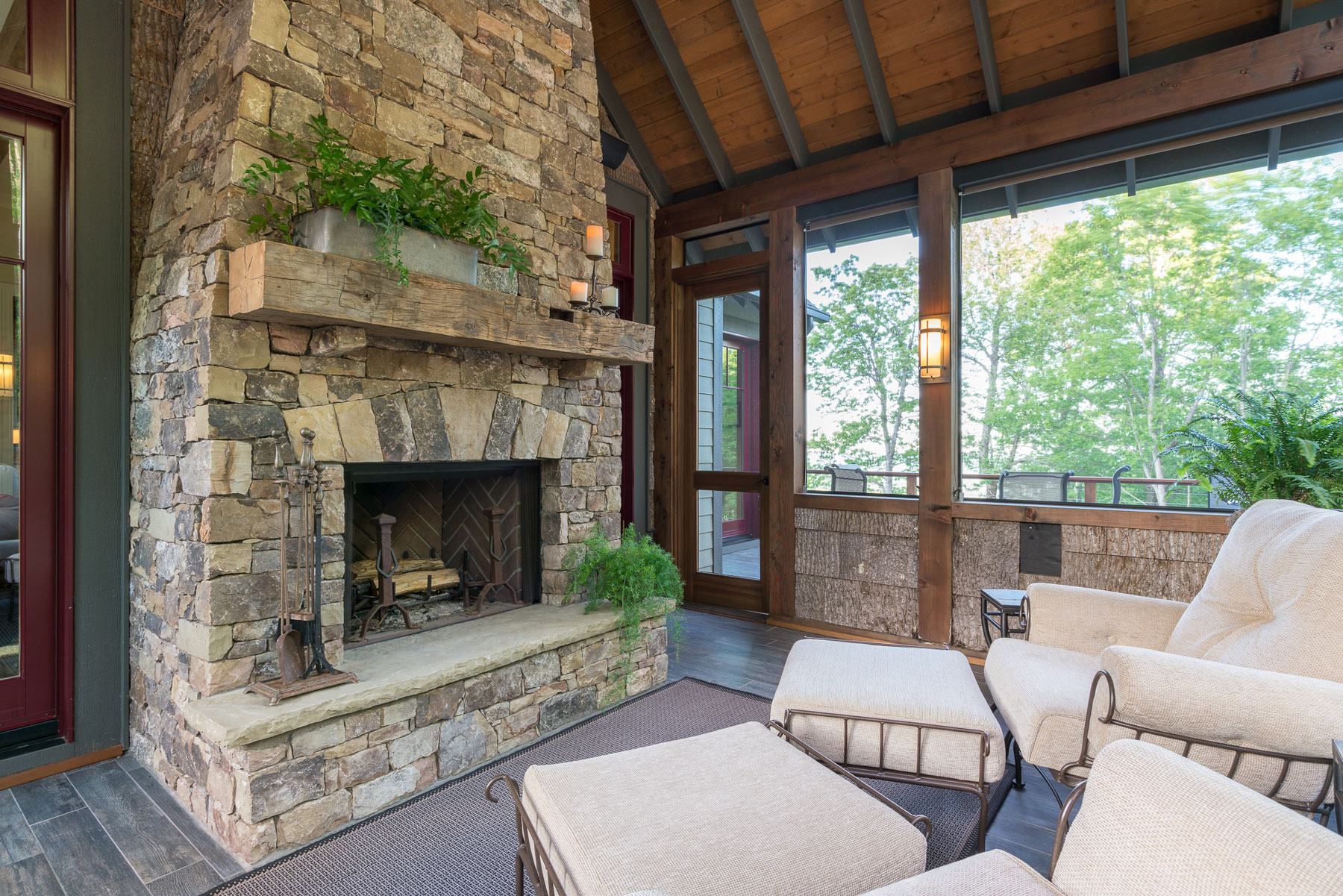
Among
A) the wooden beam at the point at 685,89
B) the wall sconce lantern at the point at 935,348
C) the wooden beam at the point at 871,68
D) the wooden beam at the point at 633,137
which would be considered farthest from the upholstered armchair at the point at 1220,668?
the wooden beam at the point at 633,137

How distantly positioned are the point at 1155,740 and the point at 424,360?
2814mm

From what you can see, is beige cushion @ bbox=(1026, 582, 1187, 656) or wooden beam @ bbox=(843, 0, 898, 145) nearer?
beige cushion @ bbox=(1026, 582, 1187, 656)

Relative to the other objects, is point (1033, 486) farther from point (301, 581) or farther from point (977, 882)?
point (301, 581)

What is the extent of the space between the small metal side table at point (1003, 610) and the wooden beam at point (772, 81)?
3025mm

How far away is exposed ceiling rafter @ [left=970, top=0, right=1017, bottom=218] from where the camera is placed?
371 centimetres

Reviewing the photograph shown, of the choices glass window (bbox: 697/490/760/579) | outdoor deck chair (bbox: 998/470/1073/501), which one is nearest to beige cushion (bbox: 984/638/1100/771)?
outdoor deck chair (bbox: 998/470/1073/501)

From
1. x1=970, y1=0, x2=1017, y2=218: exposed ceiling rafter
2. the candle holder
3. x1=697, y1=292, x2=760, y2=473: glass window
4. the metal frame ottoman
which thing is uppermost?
x1=970, y1=0, x2=1017, y2=218: exposed ceiling rafter

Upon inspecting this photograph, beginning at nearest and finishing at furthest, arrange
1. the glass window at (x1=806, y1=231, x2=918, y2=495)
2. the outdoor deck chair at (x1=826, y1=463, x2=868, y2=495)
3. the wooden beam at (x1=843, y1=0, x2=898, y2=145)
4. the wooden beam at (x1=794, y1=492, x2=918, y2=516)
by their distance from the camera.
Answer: the wooden beam at (x1=843, y1=0, x2=898, y2=145) < the wooden beam at (x1=794, y1=492, x2=918, y2=516) < the glass window at (x1=806, y1=231, x2=918, y2=495) < the outdoor deck chair at (x1=826, y1=463, x2=868, y2=495)

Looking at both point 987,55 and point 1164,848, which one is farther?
point 987,55

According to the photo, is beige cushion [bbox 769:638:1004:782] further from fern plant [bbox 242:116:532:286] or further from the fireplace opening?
fern plant [bbox 242:116:532:286]

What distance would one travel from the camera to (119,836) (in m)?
2.22

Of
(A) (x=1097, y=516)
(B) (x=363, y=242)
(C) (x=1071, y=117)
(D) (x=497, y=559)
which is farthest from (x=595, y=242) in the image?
(A) (x=1097, y=516)

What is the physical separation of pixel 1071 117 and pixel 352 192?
367 cm

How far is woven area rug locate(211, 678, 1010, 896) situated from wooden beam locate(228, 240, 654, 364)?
67.0 inches
